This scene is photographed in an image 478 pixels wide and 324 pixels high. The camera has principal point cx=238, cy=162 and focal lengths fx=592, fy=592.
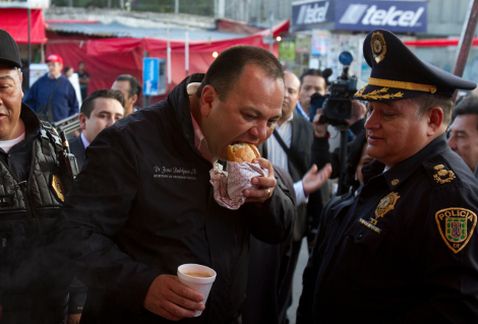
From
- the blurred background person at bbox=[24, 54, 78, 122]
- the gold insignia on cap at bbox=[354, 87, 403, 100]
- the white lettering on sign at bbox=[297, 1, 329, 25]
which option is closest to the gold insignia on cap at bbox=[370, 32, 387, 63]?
the gold insignia on cap at bbox=[354, 87, 403, 100]

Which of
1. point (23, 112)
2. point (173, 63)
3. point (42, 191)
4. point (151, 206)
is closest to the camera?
point (151, 206)

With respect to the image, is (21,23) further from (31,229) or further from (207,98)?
(207,98)

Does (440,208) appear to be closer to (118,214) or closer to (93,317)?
(118,214)

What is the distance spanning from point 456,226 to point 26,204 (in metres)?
1.83

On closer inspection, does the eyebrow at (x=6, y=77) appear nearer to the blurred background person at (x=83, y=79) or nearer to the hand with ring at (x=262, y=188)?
the hand with ring at (x=262, y=188)

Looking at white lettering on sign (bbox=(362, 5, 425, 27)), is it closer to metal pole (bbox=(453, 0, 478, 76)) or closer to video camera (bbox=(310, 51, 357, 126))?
metal pole (bbox=(453, 0, 478, 76))

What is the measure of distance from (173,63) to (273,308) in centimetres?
1275

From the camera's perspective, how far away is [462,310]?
7.07 feet

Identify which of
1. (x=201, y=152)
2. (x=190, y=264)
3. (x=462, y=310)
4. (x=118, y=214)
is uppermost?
(x=201, y=152)

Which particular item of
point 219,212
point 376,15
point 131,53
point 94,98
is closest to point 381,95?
point 219,212

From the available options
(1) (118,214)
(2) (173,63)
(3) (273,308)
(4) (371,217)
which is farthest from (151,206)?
(2) (173,63)

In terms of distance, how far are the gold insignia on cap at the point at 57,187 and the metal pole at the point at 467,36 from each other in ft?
11.6

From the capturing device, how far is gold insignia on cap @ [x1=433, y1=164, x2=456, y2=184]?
231 cm

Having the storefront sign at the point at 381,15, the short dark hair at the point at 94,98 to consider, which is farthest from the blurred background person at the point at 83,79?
the short dark hair at the point at 94,98
